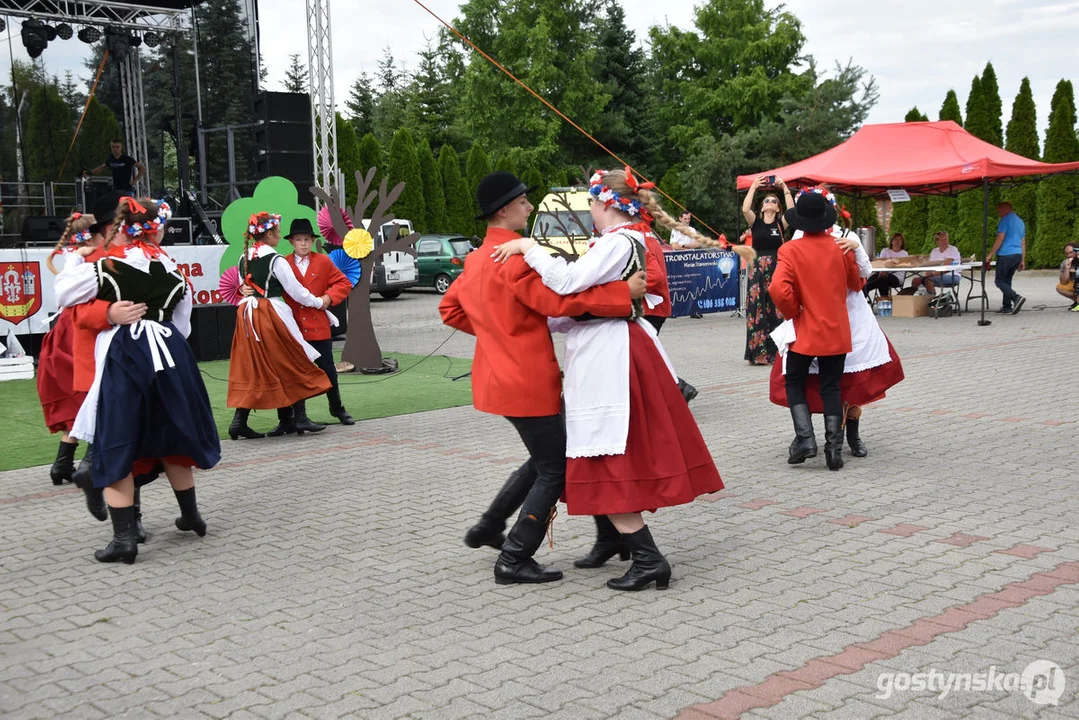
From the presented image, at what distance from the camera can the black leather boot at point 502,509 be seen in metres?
4.95

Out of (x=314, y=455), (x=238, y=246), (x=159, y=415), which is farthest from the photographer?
(x=238, y=246)

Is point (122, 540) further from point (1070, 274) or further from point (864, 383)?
→ point (1070, 274)

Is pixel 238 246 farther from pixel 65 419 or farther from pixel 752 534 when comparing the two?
pixel 752 534

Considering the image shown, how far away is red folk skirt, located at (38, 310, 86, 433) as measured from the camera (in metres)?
7.06

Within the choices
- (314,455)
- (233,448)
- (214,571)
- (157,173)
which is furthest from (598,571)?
(157,173)

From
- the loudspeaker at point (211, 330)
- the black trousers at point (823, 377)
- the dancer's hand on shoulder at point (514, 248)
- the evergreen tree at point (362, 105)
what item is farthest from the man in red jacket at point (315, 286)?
the evergreen tree at point (362, 105)

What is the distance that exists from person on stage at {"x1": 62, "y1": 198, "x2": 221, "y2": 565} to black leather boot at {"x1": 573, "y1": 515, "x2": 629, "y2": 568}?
2.03m

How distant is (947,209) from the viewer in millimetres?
32594

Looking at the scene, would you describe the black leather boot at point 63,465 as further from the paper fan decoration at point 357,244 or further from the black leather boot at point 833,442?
Answer: the paper fan decoration at point 357,244

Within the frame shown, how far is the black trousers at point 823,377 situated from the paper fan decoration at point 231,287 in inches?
181

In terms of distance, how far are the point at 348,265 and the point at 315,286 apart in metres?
3.49

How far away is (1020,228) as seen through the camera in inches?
716

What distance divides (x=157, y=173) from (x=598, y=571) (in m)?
17.1

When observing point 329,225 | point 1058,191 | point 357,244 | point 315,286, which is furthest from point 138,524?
point 1058,191
